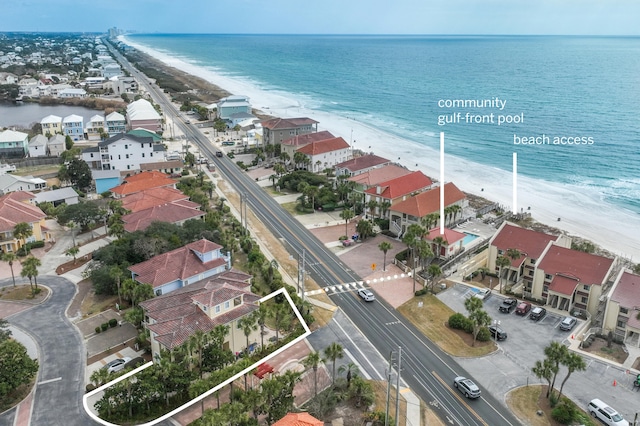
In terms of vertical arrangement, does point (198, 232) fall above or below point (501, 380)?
above

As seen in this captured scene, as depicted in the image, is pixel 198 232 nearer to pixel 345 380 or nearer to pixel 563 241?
pixel 345 380

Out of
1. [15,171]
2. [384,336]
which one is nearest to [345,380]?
[384,336]

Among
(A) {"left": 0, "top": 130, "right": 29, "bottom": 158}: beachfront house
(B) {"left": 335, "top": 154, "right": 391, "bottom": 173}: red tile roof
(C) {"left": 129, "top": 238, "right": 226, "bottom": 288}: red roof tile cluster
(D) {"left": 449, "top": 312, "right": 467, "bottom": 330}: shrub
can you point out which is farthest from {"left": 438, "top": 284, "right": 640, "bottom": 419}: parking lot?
(A) {"left": 0, "top": 130, "right": 29, "bottom": 158}: beachfront house

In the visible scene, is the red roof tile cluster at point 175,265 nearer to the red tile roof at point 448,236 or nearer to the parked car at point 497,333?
the red tile roof at point 448,236

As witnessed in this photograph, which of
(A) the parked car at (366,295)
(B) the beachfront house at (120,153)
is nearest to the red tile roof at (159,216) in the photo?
(A) the parked car at (366,295)

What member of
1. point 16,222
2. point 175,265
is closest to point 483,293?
point 175,265

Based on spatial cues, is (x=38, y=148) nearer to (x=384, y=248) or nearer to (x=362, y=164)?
(x=362, y=164)

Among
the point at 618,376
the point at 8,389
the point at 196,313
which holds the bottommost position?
the point at 618,376
